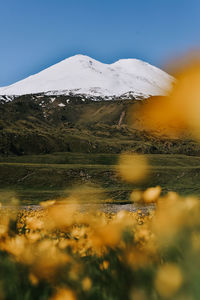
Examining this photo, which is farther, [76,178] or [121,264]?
[76,178]

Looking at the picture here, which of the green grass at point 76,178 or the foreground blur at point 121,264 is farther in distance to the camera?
the green grass at point 76,178

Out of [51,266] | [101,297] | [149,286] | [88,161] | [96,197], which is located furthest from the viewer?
[88,161]

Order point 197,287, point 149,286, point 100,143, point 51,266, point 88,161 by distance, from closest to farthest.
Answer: point 197,287
point 149,286
point 51,266
point 88,161
point 100,143

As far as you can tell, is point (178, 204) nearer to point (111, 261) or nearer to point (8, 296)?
point (111, 261)

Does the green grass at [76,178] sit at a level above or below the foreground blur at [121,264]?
below

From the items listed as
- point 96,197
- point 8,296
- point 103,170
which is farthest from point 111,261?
point 103,170

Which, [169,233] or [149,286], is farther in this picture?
[169,233]

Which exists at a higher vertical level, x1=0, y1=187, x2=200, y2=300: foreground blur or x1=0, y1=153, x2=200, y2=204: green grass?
x1=0, y1=187, x2=200, y2=300: foreground blur

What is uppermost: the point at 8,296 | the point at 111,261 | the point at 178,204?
the point at 178,204

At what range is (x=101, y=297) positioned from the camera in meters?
2.02

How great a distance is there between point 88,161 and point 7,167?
28.8 meters

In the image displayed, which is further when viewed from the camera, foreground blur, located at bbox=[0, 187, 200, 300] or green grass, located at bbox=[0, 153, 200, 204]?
green grass, located at bbox=[0, 153, 200, 204]

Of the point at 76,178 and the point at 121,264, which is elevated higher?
the point at 121,264

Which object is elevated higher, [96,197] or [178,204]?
[178,204]
